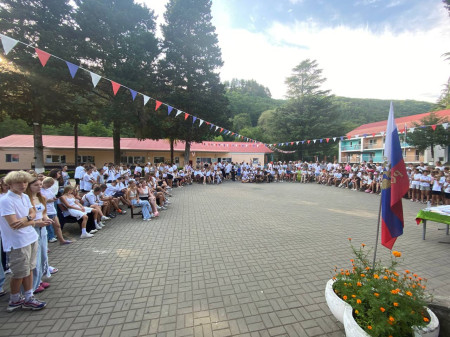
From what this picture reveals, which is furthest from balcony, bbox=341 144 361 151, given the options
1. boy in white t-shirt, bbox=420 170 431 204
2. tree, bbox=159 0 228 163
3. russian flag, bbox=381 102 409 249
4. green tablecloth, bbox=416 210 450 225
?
russian flag, bbox=381 102 409 249

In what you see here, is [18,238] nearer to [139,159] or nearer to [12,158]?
[139,159]

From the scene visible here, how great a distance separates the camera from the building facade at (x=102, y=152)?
25.4 m

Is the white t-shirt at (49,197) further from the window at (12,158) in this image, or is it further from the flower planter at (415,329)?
the window at (12,158)

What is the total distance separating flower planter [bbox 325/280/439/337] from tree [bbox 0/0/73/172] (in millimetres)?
18109

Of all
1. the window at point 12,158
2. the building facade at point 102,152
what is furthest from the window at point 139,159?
the window at point 12,158

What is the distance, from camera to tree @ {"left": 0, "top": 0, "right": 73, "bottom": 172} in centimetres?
1333

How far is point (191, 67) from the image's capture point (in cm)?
2123

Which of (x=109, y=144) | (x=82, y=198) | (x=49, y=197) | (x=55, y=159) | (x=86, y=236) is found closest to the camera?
(x=49, y=197)

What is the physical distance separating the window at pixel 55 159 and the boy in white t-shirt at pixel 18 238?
29.7 meters

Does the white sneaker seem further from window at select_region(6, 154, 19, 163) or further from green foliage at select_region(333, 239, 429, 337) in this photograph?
window at select_region(6, 154, 19, 163)

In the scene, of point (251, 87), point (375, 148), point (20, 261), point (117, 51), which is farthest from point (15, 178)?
point (251, 87)

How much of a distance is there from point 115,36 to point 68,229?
55.0 feet

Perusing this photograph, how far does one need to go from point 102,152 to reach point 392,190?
102ft

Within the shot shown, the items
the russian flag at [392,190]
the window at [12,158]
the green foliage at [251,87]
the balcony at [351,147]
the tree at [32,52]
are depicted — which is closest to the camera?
the russian flag at [392,190]
